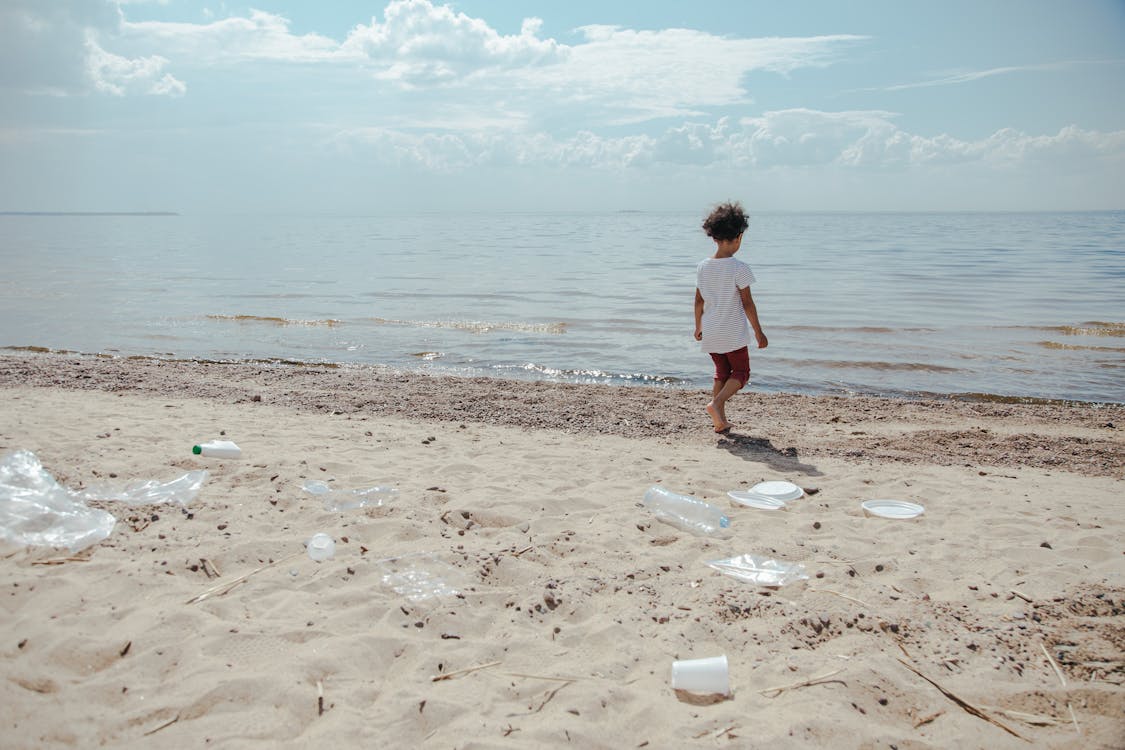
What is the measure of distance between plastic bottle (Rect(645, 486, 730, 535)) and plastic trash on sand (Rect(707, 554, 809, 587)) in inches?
15.8

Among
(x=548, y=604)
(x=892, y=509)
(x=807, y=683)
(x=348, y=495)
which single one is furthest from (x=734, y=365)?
(x=807, y=683)

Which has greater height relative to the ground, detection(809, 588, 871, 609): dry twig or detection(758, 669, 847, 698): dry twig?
detection(809, 588, 871, 609): dry twig

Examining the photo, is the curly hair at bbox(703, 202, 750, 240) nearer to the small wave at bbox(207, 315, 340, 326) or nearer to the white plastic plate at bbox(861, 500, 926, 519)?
the white plastic plate at bbox(861, 500, 926, 519)

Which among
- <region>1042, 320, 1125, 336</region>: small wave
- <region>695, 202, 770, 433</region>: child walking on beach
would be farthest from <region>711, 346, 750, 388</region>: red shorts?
<region>1042, 320, 1125, 336</region>: small wave

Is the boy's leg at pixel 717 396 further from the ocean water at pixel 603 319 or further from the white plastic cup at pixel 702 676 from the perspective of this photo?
the white plastic cup at pixel 702 676

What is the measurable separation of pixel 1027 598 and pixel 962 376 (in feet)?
25.2

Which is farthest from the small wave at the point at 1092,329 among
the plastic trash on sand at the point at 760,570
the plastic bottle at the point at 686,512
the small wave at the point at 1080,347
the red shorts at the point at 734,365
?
the plastic trash on sand at the point at 760,570

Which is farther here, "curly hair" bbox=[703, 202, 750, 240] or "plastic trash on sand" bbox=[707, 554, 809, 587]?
"curly hair" bbox=[703, 202, 750, 240]

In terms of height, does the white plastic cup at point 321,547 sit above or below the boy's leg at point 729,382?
below

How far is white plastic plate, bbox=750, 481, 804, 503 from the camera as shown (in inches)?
186

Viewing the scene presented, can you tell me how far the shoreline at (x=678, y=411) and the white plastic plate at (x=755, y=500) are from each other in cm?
113

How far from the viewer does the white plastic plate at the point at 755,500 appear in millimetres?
4508

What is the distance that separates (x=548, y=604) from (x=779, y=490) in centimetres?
217

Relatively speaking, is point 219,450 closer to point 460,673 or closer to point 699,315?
point 460,673
